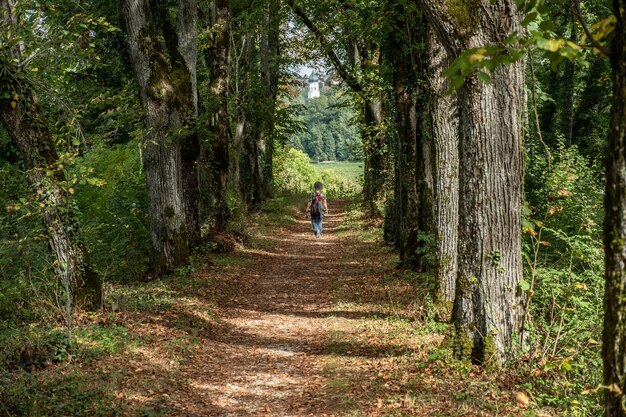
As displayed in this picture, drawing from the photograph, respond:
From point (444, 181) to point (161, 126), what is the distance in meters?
6.23

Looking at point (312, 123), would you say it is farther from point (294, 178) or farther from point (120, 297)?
point (120, 297)

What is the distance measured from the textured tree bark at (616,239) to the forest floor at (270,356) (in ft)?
7.63

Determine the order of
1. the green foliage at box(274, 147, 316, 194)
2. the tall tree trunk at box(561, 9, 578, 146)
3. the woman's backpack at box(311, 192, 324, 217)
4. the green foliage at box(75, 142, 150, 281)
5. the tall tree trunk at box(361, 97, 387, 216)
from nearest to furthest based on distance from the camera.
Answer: the green foliage at box(75, 142, 150, 281) < the woman's backpack at box(311, 192, 324, 217) < the tall tree trunk at box(361, 97, 387, 216) < the tall tree trunk at box(561, 9, 578, 146) < the green foliage at box(274, 147, 316, 194)

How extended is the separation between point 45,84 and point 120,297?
387cm

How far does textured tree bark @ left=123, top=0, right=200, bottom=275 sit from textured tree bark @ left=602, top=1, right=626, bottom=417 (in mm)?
9674

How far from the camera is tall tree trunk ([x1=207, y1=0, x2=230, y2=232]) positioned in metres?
16.2

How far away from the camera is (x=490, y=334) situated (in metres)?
5.82

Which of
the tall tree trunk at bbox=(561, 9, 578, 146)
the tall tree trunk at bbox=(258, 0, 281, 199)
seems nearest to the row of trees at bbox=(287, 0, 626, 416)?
the tall tree trunk at bbox=(258, 0, 281, 199)

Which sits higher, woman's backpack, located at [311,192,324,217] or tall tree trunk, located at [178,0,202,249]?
tall tree trunk, located at [178,0,202,249]

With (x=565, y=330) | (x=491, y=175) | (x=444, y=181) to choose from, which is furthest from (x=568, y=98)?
(x=491, y=175)

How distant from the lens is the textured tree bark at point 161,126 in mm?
10969

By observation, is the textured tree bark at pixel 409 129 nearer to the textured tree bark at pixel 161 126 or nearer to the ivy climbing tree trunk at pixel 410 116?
the ivy climbing tree trunk at pixel 410 116

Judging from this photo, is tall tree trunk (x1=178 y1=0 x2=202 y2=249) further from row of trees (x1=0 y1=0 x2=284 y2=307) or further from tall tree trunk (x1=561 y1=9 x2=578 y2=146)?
tall tree trunk (x1=561 y1=9 x2=578 y2=146)

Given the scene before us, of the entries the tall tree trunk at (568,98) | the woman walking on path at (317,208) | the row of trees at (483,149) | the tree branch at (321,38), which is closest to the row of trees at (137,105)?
the tree branch at (321,38)
